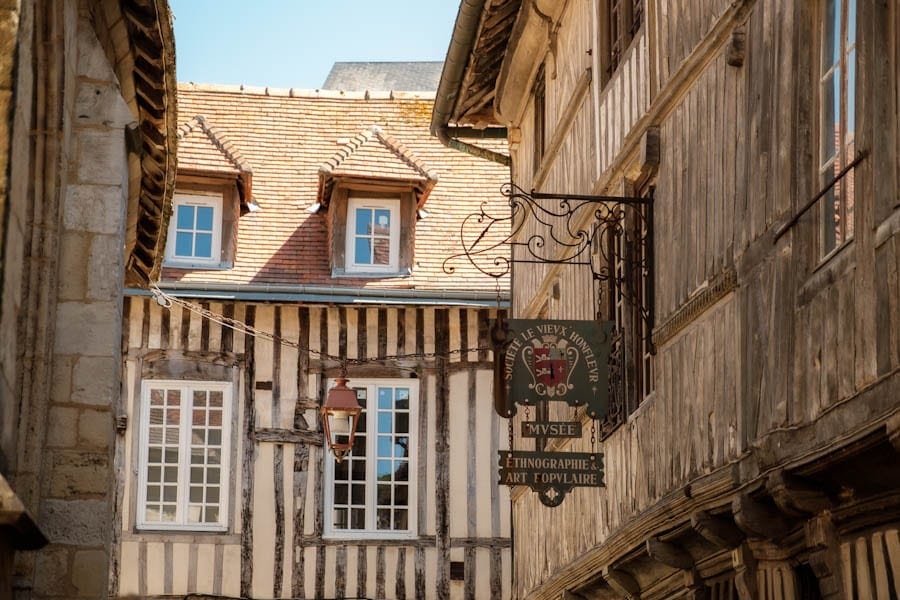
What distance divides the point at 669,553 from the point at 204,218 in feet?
34.8

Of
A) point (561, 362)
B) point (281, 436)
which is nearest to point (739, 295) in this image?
point (561, 362)

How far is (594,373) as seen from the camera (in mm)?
8984

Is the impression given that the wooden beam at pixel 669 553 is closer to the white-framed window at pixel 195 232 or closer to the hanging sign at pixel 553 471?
the hanging sign at pixel 553 471

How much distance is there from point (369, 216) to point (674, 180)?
9.71m

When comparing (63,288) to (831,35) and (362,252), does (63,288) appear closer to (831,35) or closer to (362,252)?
(831,35)

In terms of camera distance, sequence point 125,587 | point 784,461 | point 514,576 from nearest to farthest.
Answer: point 784,461 < point 514,576 < point 125,587

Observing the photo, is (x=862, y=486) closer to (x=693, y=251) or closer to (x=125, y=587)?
(x=693, y=251)

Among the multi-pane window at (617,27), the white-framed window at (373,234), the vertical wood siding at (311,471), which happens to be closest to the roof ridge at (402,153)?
the white-framed window at (373,234)

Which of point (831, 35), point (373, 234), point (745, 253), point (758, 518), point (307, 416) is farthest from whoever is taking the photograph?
point (373, 234)

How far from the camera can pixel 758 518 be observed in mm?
6816

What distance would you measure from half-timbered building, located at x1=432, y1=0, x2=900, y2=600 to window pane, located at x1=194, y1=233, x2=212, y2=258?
6.87 meters

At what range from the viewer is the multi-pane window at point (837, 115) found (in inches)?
238

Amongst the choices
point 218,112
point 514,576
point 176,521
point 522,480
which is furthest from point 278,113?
point 522,480

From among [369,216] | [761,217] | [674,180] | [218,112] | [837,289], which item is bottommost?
[837,289]
